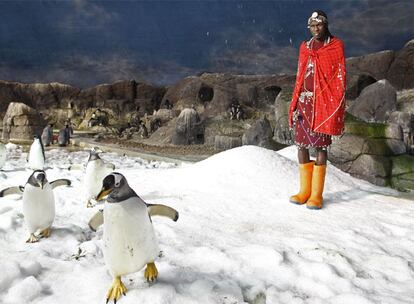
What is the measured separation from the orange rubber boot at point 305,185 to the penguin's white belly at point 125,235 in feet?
7.77

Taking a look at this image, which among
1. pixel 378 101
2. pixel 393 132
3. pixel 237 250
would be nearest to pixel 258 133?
pixel 378 101

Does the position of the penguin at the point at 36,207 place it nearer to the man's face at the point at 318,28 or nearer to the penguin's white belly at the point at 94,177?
the penguin's white belly at the point at 94,177

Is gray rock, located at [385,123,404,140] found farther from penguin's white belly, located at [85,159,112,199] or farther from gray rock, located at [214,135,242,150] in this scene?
gray rock, located at [214,135,242,150]

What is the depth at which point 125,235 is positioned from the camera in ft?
5.86

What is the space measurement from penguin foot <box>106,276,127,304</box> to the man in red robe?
2412 millimetres

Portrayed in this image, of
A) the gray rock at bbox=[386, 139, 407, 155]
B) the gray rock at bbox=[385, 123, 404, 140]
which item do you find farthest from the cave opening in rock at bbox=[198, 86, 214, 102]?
the gray rock at bbox=[386, 139, 407, 155]

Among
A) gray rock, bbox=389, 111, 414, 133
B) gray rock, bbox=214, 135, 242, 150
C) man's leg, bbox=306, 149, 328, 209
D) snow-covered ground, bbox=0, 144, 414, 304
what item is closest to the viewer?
snow-covered ground, bbox=0, 144, 414, 304

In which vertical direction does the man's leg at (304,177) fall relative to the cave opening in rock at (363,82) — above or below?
below

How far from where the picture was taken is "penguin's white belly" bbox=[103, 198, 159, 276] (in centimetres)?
177

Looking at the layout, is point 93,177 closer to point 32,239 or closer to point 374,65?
point 32,239

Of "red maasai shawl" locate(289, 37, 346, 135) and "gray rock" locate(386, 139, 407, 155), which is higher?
"red maasai shawl" locate(289, 37, 346, 135)

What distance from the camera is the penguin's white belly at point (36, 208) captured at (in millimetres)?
2557

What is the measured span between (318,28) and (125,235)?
114 inches

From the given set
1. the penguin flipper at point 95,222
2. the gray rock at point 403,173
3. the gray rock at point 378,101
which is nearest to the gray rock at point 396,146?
the gray rock at point 403,173
